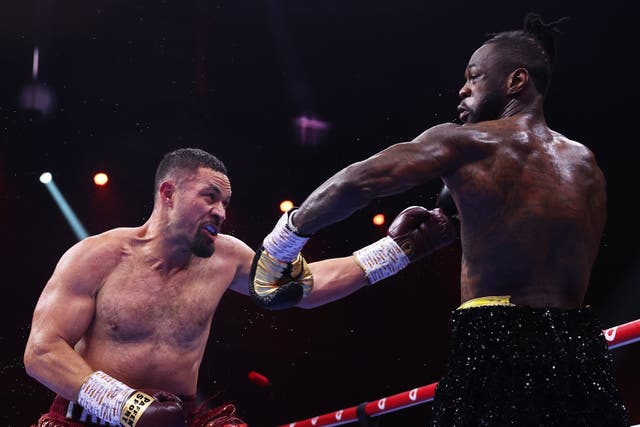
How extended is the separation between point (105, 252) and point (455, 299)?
202 inches

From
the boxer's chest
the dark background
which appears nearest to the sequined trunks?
the boxer's chest

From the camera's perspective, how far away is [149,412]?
→ 236 centimetres

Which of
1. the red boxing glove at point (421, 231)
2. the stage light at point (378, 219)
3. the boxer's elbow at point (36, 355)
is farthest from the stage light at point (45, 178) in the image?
the red boxing glove at point (421, 231)

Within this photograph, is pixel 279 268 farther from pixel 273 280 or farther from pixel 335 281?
pixel 335 281

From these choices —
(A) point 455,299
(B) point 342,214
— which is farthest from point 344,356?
(B) point 342,214

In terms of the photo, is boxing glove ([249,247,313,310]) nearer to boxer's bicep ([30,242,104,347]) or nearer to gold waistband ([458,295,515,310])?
gold waistband ([458,295,515,310])

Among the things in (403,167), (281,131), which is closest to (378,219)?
(281,131)

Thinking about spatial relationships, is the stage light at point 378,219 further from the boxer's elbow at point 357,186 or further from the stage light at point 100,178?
the boxer's elbow at point 357,186

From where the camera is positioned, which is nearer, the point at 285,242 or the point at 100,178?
the point at 285,242

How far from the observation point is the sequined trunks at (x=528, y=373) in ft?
4.84

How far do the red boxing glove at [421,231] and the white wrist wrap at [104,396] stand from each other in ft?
3.44

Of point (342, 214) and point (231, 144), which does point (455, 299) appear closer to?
point (231, 144)

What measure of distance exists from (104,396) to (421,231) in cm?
120

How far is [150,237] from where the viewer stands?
3.00 meters
